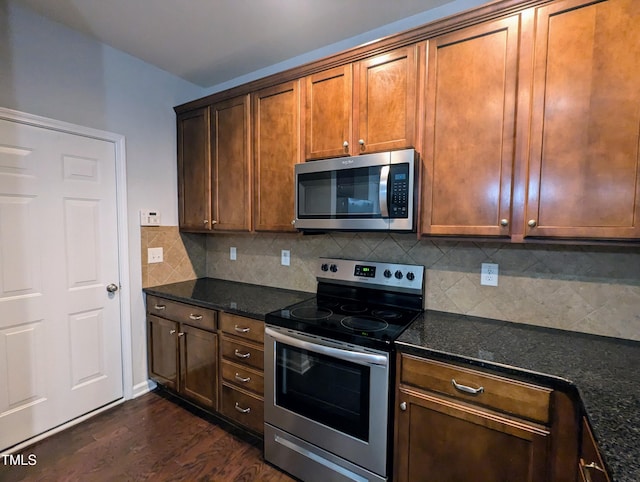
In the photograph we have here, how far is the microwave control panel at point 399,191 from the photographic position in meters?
1.58

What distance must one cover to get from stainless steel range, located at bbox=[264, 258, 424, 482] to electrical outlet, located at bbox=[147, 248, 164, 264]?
4.54 feet

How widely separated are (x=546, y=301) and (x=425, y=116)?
1.14m

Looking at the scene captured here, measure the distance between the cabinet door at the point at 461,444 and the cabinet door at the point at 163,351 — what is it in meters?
1.73

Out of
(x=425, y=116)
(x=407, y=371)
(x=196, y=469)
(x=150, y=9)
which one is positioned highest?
(x=150, y=9)

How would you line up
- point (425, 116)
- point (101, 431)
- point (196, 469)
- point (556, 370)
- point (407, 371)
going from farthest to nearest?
point (101, 431) → point (196, 469) → point (425, 116) → point (407, 371) → point (556, 370)

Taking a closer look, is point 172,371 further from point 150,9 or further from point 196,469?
point 150,9

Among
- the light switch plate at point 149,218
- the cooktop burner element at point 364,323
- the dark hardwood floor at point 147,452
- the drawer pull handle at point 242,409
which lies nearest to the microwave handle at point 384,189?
the cooktop burner element at point 364,323

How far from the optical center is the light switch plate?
250cm

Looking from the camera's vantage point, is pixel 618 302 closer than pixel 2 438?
Yes

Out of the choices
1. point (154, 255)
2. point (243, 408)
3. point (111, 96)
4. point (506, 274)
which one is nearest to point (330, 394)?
point (243, 408)

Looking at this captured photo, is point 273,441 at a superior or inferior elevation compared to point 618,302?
inferior

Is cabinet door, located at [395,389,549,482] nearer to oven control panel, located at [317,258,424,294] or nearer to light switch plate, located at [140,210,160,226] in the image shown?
oven control panel, located at [317,258,424,294]

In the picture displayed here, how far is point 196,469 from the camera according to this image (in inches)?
70.7

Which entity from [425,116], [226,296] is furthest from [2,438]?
Result: [425,116]
